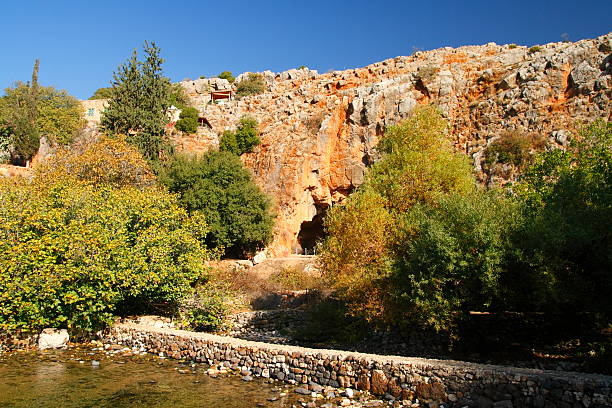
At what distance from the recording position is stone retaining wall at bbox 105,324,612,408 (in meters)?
9.26

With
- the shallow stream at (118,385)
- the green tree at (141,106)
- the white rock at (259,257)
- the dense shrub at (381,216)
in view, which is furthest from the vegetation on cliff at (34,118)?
the dense shrub at (381,216)

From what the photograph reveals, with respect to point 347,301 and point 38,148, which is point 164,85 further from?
point 347,301

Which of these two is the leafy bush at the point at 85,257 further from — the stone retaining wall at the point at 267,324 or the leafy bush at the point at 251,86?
the leafy bush at the point at 251,86

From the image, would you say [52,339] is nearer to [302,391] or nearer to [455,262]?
[302,391]

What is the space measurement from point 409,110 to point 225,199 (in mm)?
15686

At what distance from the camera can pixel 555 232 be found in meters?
11.8

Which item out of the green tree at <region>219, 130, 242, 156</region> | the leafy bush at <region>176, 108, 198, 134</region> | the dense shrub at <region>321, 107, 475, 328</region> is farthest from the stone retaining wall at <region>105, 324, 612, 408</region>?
the leafy bush at <region>176, 108, 198, 134</region>

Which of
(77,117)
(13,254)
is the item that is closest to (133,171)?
(13,254)

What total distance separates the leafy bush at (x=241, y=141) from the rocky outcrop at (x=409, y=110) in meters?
0.66

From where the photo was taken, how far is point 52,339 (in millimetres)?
16391

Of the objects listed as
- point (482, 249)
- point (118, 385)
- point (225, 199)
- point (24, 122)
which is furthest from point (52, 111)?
point (482, 249)

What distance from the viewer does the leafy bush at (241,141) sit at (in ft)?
137

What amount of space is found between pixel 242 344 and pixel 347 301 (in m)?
4.82

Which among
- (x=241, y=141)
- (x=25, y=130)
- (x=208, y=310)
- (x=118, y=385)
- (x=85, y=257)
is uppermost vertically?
(x=25, y=130)
